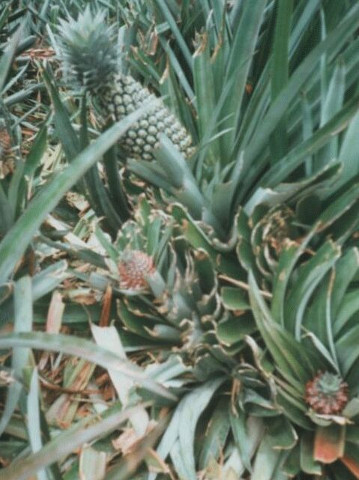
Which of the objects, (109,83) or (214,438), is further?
(109,83)

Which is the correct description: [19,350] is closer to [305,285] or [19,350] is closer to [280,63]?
[305,285]

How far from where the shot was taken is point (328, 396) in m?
0.81

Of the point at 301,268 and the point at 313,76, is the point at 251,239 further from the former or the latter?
the point at 313,76

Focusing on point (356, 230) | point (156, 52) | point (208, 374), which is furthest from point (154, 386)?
point (156, 52)

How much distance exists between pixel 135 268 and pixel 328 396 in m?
0.29

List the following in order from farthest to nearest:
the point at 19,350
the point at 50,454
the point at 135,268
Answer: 1. the point at 135,268
2. the point at 19,350
3. the point at 50,454

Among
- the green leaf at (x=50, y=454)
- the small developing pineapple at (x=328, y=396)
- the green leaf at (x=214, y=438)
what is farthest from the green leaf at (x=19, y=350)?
the small developing pineapple at (x=328, y=396)

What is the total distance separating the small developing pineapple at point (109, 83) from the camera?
948 millimetres

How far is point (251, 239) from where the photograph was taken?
907 mm

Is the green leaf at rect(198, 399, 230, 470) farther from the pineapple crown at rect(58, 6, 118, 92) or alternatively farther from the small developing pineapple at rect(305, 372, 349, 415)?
the pineapple crown at rect(58, 6, 118, 92)

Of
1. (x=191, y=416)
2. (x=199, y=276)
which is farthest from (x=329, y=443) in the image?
(x=199, y=276)

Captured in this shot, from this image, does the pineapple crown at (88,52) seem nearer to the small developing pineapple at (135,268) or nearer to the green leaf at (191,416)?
the small developing pineapple at (135,268)

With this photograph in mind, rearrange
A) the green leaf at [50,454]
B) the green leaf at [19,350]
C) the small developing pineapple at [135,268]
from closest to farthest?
1. the green leaf at [50,454]
2. the green leaf at [19,350]
3. the small developing pineapple at [135,268]

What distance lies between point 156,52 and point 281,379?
0.77 m
